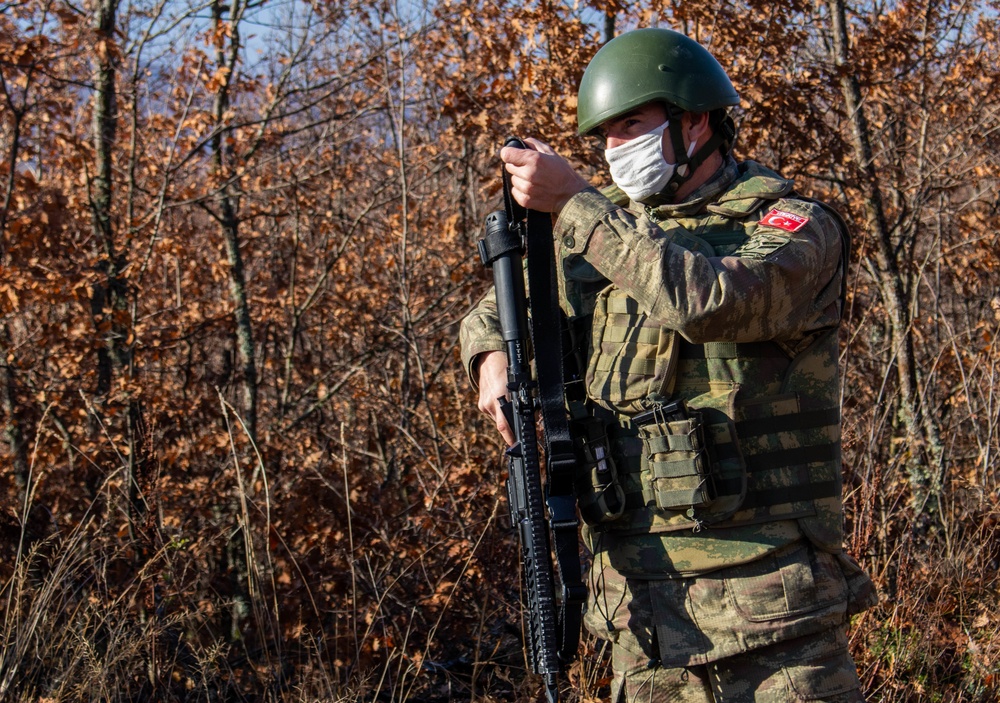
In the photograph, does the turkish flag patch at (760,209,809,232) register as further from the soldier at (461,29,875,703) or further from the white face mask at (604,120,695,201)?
the white face mask at (604,120,695,201)

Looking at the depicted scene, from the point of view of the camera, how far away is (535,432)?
1.88 metres

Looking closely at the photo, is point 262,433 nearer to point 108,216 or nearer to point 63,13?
point 108,216

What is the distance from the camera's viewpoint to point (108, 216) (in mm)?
4836

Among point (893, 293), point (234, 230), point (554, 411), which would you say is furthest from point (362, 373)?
point (554, 411)

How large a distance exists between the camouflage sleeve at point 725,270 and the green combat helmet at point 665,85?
31 centimetres

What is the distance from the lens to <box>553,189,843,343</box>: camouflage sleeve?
1.57 metres

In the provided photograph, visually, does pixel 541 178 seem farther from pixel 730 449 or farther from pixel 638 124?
pixel 730 449

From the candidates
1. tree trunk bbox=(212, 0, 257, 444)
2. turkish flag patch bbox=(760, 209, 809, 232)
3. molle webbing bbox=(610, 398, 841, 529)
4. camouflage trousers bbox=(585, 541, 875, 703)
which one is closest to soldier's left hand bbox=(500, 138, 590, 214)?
turkish flag patch bbox=(760, 209, 809, 232)

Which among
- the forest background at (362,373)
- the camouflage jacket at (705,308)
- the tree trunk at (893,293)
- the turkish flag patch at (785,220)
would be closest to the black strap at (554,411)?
the camouflage jacket at (705,308)

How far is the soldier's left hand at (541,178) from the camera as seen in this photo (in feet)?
5.61

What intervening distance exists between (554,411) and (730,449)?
1.16 ft

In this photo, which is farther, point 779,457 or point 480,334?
point 480,334

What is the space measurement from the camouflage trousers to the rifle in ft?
0.53

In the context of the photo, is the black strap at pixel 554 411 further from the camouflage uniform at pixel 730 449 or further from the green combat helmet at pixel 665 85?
the green combat helmet at pixel 665 85
